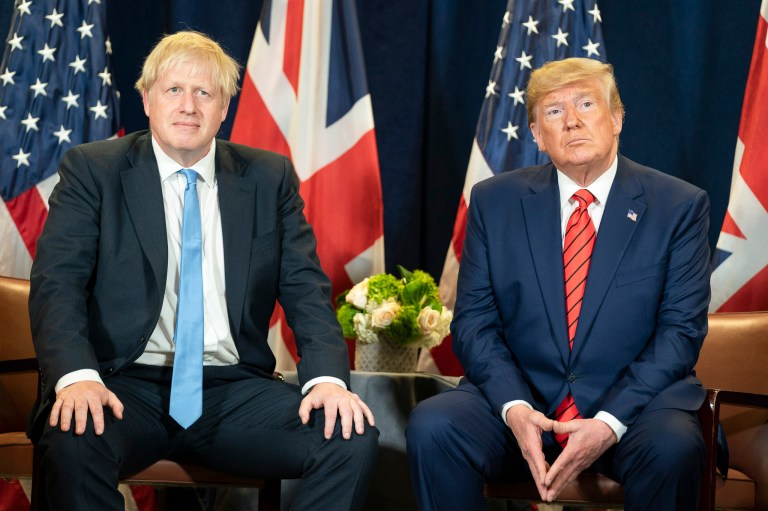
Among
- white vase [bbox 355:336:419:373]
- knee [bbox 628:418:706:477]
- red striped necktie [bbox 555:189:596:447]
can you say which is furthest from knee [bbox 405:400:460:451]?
white vase [bbox 355:336:419:373]

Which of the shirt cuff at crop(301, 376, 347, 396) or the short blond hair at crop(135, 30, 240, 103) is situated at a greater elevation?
the short blond hair at crop(135, 30, 240, 103)

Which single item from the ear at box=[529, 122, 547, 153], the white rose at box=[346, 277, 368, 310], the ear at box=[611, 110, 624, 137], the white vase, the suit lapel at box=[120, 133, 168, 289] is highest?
the ear at box=[611, 110, 624, 137]

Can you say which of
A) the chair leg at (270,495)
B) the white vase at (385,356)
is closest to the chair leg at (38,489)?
the chair leg at (270,495)

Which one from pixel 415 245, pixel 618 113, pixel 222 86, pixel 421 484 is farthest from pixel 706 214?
pixel 415 245

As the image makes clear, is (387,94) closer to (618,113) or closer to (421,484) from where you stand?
(618,113)

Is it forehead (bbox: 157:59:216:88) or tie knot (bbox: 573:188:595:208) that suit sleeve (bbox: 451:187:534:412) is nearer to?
tie knot (bbox: 573:188:595:208)

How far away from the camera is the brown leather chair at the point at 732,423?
272 cm

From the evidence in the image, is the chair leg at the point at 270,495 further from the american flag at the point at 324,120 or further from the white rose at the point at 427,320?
the american flag at the point at 324,120

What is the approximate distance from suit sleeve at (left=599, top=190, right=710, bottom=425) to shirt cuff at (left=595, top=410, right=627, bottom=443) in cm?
1

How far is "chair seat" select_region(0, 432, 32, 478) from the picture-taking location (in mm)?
3268

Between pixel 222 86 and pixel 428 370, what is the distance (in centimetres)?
198

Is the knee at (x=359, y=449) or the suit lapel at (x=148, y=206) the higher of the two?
the suit lapel at (x=148, y=206)

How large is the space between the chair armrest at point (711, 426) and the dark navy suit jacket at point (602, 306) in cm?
4

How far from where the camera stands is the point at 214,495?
4.30 m
